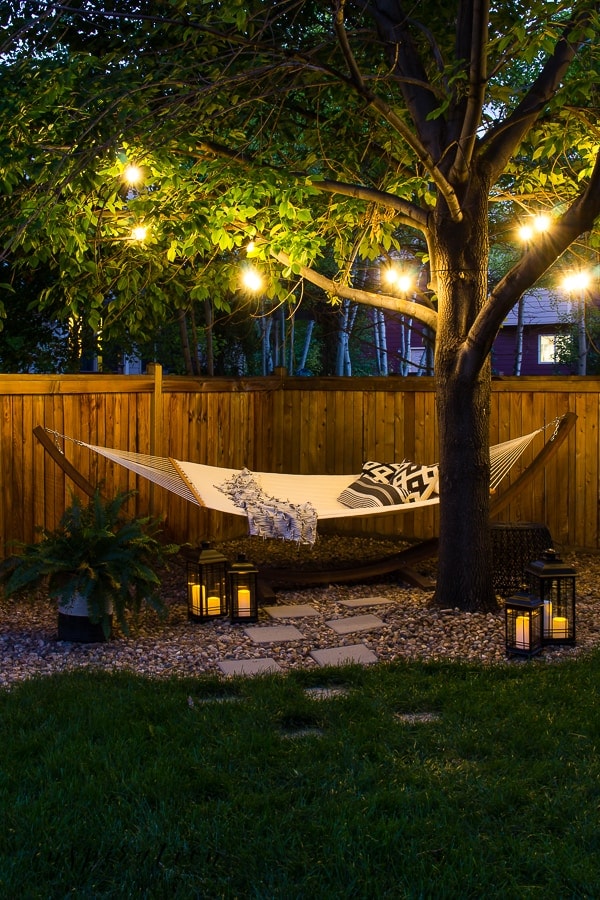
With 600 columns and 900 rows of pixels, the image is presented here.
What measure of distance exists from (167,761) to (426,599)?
2839mm

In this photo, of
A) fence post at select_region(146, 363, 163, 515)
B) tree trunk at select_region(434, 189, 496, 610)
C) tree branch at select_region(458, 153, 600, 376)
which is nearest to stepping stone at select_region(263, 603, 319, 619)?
tree trunk at select_region(434, 189, 496, 610)

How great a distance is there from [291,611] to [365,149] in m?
3.01

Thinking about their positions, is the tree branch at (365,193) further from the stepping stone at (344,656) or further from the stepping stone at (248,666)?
the stepping stone at (248,666)

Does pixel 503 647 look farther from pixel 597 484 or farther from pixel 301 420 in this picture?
pixel 301 420

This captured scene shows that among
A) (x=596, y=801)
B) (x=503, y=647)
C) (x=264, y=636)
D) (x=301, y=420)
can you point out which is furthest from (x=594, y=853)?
(x=301, y=420)

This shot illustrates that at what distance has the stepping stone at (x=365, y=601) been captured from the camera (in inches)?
211

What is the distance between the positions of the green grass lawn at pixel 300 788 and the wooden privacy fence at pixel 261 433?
220cm

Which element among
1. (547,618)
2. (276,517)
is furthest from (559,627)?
(276,517)

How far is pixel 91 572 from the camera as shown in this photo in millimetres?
4367

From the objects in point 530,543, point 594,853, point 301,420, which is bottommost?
point 594,853

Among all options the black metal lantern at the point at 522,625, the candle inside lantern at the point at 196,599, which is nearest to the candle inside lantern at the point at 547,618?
the black metal lantern at the point at 522,625

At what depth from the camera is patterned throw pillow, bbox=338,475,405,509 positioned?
5.95 m

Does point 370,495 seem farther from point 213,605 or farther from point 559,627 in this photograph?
point 559,627

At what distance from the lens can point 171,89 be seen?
19.0 ft
